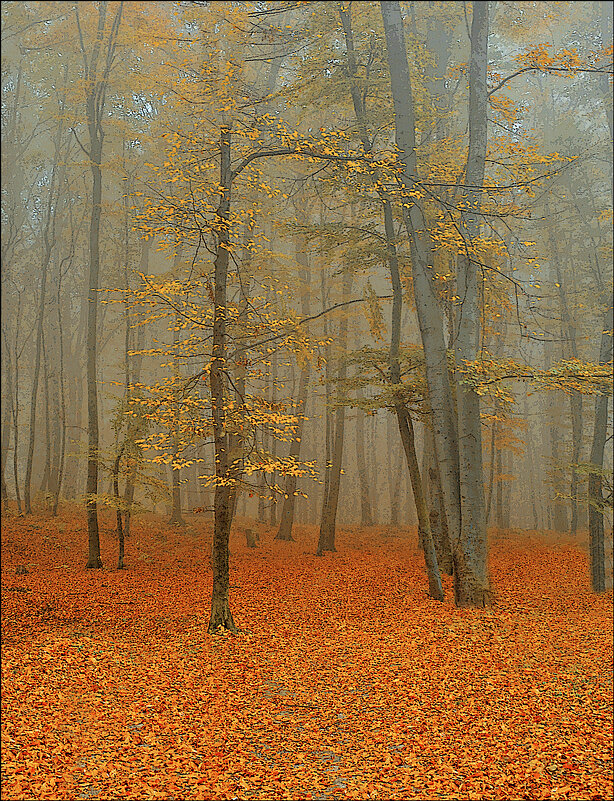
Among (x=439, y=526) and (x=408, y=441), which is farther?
(x=439, y=526)

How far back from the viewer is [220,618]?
26.8 feet

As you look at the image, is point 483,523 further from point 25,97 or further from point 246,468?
point 25,97

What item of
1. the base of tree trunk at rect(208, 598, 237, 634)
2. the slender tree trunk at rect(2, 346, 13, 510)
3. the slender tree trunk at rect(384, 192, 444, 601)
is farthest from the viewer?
the slender tree trunk at rect(2, 346, 13, 510)

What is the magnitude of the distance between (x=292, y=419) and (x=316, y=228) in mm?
4390

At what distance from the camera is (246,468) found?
7395 mm

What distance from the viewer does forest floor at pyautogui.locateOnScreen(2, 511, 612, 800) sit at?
175 inches

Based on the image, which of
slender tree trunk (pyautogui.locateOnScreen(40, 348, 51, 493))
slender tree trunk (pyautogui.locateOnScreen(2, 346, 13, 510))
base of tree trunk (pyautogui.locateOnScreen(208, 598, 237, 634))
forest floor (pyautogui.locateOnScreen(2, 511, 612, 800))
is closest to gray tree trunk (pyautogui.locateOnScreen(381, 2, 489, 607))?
forest floor (pyautogui.locateOnScreen(2, 511, 612, 800))

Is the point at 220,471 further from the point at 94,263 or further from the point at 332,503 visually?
the point at 332,503

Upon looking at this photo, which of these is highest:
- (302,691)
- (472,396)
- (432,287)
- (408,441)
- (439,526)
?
(432,287)

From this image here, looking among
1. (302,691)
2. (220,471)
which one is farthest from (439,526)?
(302,691)

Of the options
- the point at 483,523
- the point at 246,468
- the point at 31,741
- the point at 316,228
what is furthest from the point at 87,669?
the point at 316,228

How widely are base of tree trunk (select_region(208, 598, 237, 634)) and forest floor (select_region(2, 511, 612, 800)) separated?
184mm

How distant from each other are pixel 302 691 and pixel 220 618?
221 cm

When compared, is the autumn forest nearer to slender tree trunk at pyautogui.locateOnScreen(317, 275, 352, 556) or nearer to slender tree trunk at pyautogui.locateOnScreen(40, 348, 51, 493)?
slender tree trunk at pyautogui.locateOnScreen(317, 275, 352, 556)
